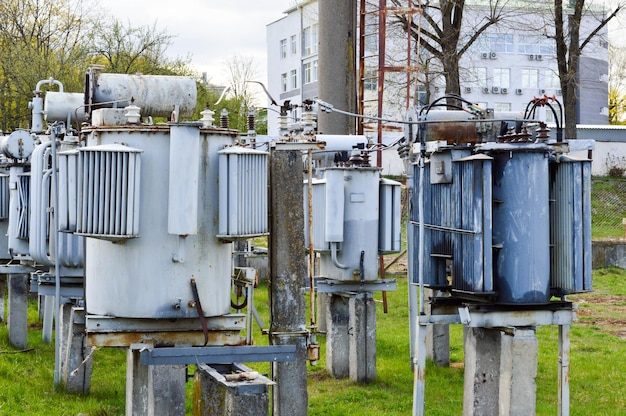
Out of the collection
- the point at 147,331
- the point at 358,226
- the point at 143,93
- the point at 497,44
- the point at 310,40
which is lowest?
the point at 147,331

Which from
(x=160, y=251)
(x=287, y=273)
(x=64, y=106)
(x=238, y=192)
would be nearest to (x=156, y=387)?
(x=160, y=251)

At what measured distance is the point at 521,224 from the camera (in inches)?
317

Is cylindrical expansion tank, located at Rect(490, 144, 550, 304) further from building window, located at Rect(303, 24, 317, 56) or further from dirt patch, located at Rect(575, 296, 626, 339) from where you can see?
building window, located at Rect(303, 24, 317, 56)

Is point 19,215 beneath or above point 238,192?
beneath

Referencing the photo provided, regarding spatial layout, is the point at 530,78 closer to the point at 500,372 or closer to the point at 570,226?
the point at 570,226

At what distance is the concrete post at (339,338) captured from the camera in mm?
11992

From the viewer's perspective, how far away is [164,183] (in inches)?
272

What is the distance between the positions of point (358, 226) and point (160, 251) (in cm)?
512

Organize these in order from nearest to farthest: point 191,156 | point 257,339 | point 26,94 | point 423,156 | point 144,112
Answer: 1. point 191,156
2. point 144,112
3. point 423,156
4. point 257,339
5. point 26,94

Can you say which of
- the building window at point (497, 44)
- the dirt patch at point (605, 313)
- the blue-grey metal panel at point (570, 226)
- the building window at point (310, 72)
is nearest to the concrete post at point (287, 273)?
the blue-grey metal panel at point (570, 226)

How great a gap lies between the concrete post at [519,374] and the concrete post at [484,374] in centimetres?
27

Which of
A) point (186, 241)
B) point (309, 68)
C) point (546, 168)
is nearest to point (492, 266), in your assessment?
point (546, 168)

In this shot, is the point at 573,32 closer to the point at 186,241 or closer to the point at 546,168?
the point at 546,168

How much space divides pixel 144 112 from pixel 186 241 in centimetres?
145
